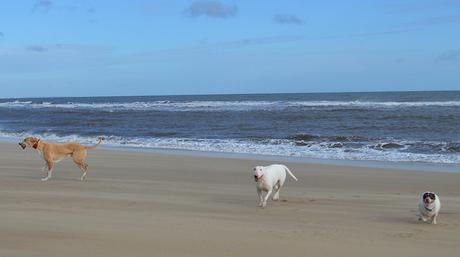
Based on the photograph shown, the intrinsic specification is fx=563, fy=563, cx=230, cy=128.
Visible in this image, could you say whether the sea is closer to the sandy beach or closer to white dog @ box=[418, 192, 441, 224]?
the sandy beach

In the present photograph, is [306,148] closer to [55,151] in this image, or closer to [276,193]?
[55,151]

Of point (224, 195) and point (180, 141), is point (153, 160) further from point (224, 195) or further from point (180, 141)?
point (180, 141)

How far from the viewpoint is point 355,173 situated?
10.6 m

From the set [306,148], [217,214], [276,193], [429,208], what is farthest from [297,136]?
Result: [429,208]

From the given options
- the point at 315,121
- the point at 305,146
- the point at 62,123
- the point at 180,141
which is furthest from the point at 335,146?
the point at 62,123

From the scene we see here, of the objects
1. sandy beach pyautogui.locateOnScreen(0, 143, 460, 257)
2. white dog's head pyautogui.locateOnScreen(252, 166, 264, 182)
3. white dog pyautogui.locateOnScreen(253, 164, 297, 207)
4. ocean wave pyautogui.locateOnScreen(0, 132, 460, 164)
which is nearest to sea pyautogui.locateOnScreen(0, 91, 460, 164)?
ocean wave pyautogui.locateOnScreen(0, 132, 460, 164)

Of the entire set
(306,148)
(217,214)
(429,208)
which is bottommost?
(306,148)

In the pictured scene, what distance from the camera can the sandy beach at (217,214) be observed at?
481cm

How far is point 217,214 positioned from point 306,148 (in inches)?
405

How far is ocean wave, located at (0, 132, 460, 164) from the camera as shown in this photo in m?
13.9

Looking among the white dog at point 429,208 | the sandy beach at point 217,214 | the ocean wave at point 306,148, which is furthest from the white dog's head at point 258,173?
the ocean wave at point 306,148

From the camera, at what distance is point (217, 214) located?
21.0 feet

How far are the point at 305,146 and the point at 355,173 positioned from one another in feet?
20.9

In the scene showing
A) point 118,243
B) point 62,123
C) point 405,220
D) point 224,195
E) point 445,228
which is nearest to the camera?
point 118,243
